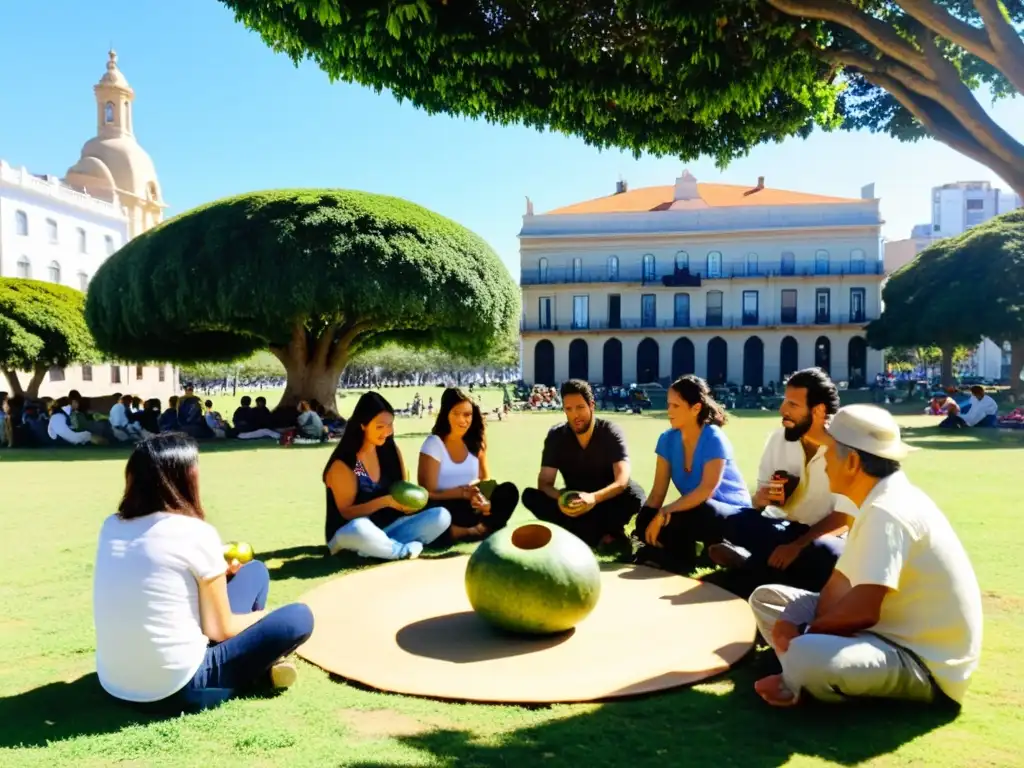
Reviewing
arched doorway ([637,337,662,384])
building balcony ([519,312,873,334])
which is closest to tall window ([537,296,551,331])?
building balcony ([519,312,873,334])

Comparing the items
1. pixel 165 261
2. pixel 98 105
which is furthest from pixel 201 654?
pixel 98 105

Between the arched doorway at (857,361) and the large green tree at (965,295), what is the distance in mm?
12405

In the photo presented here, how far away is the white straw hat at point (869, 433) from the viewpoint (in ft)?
11.1

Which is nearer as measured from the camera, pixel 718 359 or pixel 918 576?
pixel 918 576

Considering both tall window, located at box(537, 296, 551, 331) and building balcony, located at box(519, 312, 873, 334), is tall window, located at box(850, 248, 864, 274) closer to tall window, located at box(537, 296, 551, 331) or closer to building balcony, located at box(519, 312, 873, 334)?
building balcony, located at box(519, 312, 873, 334)

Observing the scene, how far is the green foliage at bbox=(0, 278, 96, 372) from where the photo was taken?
24.1m

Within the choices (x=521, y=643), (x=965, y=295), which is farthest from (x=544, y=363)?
(x=521, y=643)

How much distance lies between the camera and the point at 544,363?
182 ft

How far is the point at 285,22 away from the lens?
542cm

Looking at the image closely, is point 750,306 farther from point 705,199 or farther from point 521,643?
point 521,643

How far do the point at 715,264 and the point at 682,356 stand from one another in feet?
22.3

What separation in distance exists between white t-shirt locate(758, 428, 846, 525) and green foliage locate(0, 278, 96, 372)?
25.3 m

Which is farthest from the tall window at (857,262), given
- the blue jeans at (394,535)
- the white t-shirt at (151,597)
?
the white t-shirt at (151,597)

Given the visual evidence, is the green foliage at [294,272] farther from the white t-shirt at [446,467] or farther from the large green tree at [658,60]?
the large green tree at [658,60]
